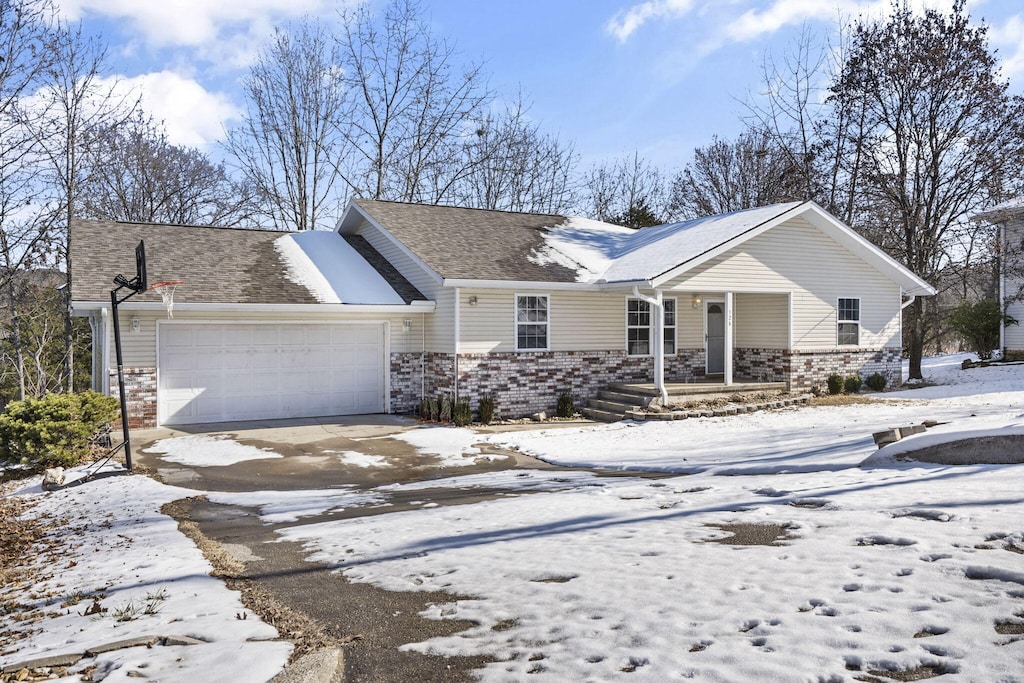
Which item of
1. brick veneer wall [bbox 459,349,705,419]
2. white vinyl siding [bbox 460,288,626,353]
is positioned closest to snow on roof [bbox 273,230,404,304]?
white vinyl siding [bbox 460,288,626,353]

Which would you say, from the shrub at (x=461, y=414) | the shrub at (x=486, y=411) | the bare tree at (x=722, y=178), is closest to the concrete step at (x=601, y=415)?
the shrub at (x=486, y=411)

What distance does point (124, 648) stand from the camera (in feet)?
13.8

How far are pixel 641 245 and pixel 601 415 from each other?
553 centimetres

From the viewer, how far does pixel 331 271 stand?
1700 cm

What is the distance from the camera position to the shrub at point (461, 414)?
1498 cm

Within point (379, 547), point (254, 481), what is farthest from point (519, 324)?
point (379, 547)

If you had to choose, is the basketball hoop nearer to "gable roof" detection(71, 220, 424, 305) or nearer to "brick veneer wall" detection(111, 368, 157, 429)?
"gable roof" detection(71, 220, 424, 305)

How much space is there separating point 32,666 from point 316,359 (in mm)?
12101

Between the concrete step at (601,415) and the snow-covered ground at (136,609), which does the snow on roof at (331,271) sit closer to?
the concrete step at (601,415)

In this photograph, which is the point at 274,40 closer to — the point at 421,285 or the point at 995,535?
the point at 421,285

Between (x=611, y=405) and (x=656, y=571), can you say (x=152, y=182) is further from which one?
(x=656, y=571)

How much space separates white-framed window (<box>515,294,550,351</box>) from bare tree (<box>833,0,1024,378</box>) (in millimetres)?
13140

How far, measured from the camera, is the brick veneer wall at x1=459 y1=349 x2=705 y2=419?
15664 millimetres

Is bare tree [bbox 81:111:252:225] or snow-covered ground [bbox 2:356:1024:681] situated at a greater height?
bare tree [bbox 81:111:252:225]
